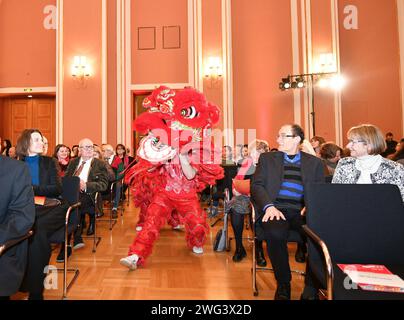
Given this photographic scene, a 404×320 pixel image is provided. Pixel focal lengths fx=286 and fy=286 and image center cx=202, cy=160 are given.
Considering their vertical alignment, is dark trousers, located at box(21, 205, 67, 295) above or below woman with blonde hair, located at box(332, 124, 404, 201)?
below

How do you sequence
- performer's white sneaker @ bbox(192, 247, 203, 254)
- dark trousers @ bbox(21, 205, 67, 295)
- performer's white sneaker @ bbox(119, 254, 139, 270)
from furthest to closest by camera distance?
1. performer's white sneaker @ bbox(192, 247, 203, 254)
2. performer's white sneaker @ bbox(119, 254, 139, 270)
3. dark trousers @ bbox(21, 205, 67, 295)

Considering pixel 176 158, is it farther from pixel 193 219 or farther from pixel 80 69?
pixel 80 69

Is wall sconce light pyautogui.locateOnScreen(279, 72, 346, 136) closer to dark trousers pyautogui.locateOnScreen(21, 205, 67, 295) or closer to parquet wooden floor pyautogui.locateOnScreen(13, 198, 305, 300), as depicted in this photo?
parquet wooden floor pyautogui.locateOnScreen(13, 198, 305, 300)

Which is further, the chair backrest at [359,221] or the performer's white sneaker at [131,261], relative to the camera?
the performer's white sneaker at [131,261]

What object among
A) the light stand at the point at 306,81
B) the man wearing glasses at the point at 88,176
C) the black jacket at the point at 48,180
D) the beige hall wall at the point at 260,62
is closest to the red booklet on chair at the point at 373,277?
the black jacket at the point at 48,180

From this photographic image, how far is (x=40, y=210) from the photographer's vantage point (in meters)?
2.00

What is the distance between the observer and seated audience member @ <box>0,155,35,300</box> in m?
1.34

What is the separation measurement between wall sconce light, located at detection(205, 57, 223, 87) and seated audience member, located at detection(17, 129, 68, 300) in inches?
215

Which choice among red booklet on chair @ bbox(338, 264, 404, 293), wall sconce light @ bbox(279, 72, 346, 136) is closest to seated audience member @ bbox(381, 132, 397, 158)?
wall sconce light @ bbox(279, 72, 346, 136)

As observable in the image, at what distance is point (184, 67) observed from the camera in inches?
316

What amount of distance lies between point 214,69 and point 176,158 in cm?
514

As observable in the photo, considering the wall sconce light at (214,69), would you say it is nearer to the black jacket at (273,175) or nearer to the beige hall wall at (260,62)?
the beige hall wall at (260,62)

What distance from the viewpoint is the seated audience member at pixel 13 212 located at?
134 centimetres
